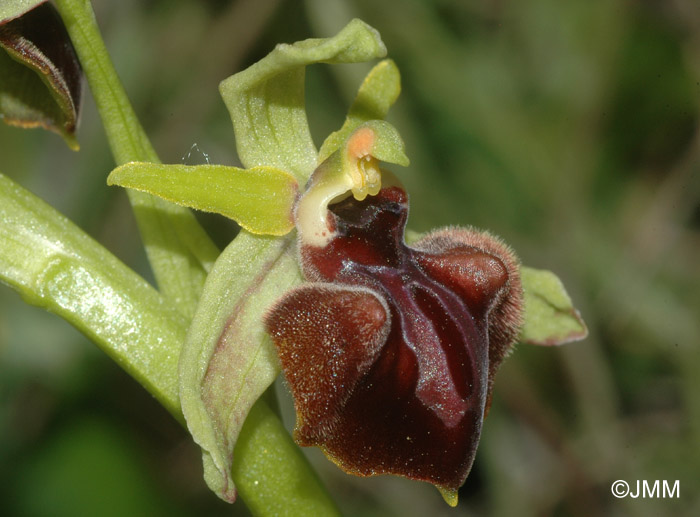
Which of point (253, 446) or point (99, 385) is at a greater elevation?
point (253, 446)

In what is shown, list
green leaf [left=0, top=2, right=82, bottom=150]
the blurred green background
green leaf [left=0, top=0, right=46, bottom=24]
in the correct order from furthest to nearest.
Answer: the blurred green background
green leaf [left=0, top=2, right=82, bottom=150]
green leaf [left=0, top=0, right=46, bottom=24]

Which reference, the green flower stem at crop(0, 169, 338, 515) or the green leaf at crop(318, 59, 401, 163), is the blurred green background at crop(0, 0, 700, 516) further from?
the green flower stem at crop(0, 169, 338, 515)

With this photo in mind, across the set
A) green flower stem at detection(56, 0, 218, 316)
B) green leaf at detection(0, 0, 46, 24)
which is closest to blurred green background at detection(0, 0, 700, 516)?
green flower stem at detection(56, 0, 218, 316)

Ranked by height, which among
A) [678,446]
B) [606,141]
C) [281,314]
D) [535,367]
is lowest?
[678,446]

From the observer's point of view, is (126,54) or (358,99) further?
(126,54)

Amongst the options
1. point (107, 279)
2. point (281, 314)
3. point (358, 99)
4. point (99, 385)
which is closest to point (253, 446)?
point (281, 314)

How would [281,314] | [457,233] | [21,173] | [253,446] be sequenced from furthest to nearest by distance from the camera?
[21,173]
[457,233]
[253,446]
[281,314]

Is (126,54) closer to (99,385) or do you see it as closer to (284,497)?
(99,385)
